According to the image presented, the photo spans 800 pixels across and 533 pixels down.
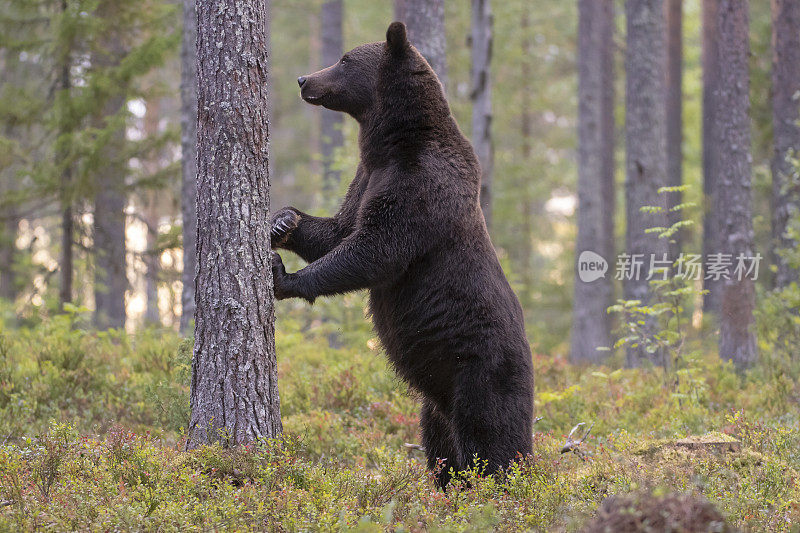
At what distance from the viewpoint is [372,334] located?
1075 centimetres

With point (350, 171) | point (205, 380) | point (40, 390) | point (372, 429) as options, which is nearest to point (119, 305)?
point (350, 171)

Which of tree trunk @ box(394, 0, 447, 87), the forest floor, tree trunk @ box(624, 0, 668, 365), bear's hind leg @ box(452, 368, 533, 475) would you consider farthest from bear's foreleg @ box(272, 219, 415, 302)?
tree trunk @ box(624, 0, 668, 365)

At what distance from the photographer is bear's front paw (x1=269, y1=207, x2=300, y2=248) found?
5.52 meters

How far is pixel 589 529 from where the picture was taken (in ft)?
10.9

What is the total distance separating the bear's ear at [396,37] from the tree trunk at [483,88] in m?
6.17

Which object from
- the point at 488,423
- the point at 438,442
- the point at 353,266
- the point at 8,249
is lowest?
the point at 438,442

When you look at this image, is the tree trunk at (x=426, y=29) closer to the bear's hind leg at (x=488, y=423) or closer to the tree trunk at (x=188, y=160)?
the tree trunk at (x=188, y=160)

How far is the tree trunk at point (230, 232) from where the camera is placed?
15.9 feet

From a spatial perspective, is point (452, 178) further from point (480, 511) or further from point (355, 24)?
point (355, 24)

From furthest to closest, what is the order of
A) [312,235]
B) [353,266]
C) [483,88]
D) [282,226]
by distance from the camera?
[483,88] → [312,235] → [282,226] → [353,266]

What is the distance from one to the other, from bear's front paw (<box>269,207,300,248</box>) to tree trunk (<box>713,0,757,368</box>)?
782 centimetres

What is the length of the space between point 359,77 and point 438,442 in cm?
295

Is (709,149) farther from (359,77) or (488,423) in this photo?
(488,423)

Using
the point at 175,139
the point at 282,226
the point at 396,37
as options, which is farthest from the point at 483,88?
the point at 282,226
